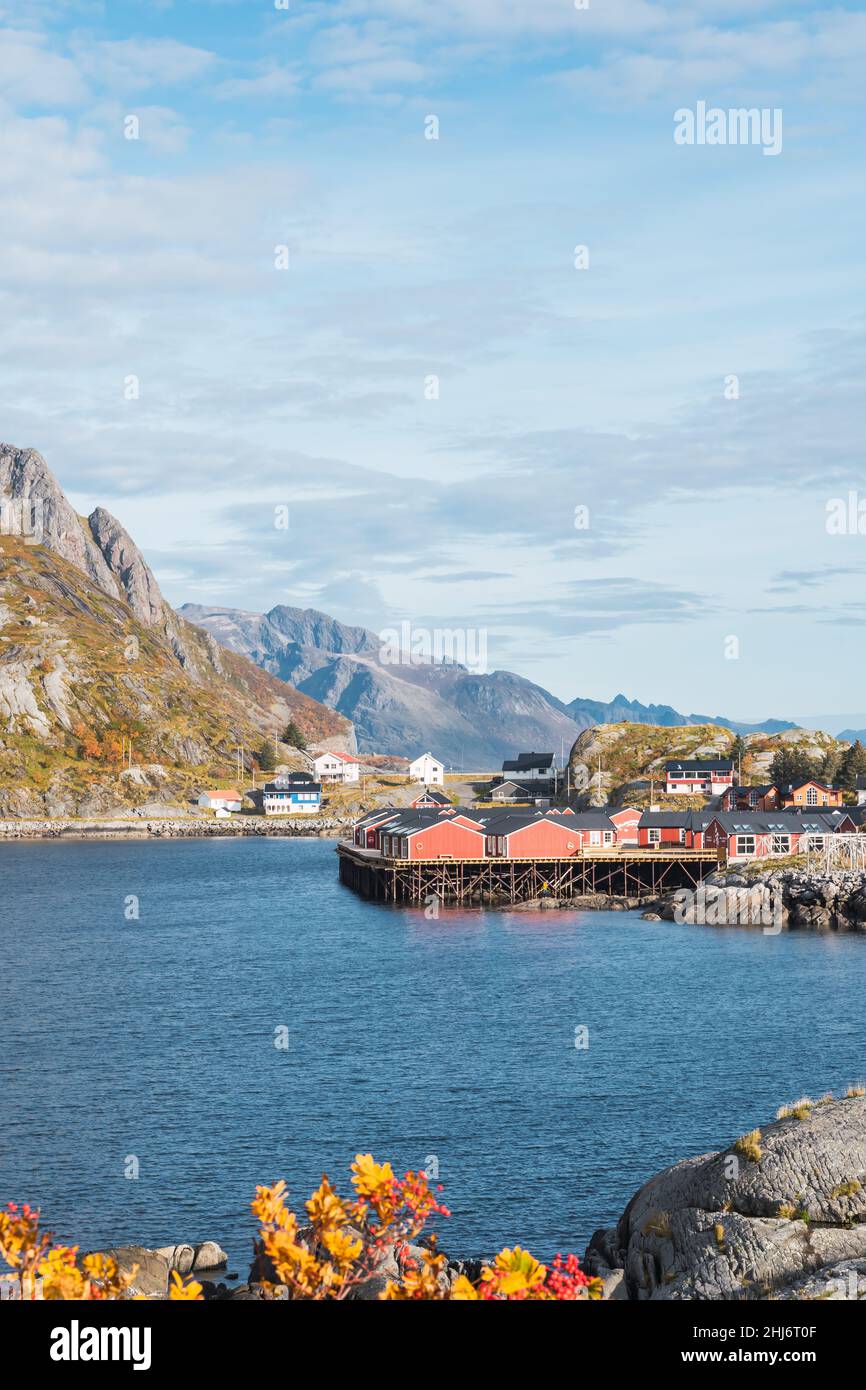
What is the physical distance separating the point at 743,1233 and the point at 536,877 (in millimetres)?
94361

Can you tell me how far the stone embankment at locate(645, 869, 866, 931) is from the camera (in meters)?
100

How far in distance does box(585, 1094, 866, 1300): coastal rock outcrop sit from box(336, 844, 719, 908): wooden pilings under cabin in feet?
284

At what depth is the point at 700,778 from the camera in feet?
611

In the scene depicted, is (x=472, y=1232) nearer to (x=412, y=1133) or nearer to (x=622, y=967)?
(x=412, y=1133)

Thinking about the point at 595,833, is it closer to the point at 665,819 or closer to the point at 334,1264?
the point at 665,819

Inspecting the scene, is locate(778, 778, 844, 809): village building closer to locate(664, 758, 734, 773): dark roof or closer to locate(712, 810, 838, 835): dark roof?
locate(664, 758, 734, 773): dark roof

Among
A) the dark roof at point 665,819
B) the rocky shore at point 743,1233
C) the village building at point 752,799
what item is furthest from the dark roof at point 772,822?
the rocky shore at point 743,1233

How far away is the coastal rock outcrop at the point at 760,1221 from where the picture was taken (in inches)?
1023

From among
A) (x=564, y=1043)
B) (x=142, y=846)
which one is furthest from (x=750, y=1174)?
(x=142, y=846)

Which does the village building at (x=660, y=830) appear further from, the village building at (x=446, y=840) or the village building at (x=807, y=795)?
the village building at (x=807, y=795)

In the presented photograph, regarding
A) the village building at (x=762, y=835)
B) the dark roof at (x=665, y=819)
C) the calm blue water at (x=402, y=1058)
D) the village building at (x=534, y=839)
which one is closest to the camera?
the calm blue water at (x=402, y=1058)

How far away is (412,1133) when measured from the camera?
44781mm

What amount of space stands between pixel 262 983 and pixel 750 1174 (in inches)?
2054

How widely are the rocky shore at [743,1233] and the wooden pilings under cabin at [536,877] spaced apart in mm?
85687
